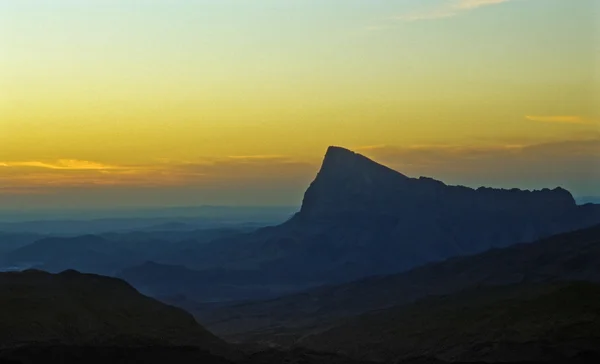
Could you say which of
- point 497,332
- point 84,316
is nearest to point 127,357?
point 84,316

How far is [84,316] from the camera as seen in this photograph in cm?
12700

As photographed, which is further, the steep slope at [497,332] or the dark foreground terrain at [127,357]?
the steep slope at [497,332]

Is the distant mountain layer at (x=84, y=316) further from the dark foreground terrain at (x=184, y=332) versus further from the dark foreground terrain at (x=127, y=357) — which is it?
the dark foreground terrain at (x=127, y=357)

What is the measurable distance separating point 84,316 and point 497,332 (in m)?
67.4

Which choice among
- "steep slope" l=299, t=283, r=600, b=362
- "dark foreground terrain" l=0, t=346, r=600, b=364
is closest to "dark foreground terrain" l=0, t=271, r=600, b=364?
"dark foreground terrain" l=0, t=346, r=600, b=364

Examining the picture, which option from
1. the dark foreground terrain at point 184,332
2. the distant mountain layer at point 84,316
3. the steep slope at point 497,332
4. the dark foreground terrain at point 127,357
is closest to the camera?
the dark foreground terrain at point 127,357

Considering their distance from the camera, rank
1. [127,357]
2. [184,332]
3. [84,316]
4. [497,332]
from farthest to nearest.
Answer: [497,332] < [184,332] < [84,316] < [127,357]

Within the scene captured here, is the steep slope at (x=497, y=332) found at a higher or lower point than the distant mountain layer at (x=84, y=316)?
lower

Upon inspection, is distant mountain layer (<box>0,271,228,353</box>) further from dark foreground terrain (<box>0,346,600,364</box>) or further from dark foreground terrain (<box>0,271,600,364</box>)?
dark foreground terrain (<box>0,346,600,364</box>)

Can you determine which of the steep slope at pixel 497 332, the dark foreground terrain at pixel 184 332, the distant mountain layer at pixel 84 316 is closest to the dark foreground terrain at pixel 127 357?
the dark foreground terrain at pixel 184 332

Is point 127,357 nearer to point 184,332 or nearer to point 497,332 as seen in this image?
point 184,332

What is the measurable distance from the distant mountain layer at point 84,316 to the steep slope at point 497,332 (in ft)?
126

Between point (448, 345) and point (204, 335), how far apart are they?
43.7 m

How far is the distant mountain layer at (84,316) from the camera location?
379 ft
